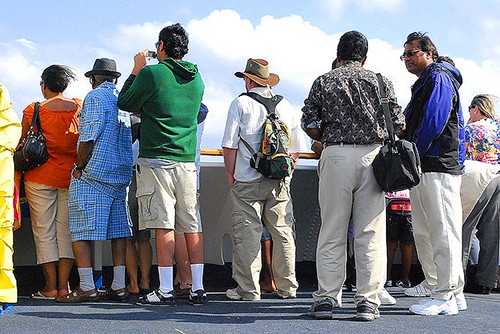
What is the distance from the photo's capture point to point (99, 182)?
6.61 metres

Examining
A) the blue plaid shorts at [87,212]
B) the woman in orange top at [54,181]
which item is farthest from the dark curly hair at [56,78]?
the blue plaid shorts at [87,212]

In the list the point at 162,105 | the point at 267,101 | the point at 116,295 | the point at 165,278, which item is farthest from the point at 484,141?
the point at 116,295

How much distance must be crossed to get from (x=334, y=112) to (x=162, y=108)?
145 cm

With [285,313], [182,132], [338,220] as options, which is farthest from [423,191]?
[182,132]

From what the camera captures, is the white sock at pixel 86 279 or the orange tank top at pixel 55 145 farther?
the orange tank top at pixel 55 145

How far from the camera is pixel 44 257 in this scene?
22.2 ft

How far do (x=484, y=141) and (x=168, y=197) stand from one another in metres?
3.41

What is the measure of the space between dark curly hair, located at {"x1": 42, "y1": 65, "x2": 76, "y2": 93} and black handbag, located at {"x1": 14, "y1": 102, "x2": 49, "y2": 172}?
25 centimetres

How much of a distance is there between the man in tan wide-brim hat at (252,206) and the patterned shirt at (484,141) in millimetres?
2196

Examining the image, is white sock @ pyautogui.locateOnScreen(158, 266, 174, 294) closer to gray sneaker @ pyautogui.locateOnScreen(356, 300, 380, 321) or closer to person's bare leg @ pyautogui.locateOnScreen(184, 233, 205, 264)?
person's bare leg @ pyautogui.locateOnScreen(184, 233, 205, 264)

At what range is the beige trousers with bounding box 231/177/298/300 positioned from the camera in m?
6.67

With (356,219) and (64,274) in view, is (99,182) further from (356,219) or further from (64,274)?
(356,219)

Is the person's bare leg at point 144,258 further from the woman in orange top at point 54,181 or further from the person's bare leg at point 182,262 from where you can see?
the woman in orange top at point 54,181

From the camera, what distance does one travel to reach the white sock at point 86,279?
259 inches
